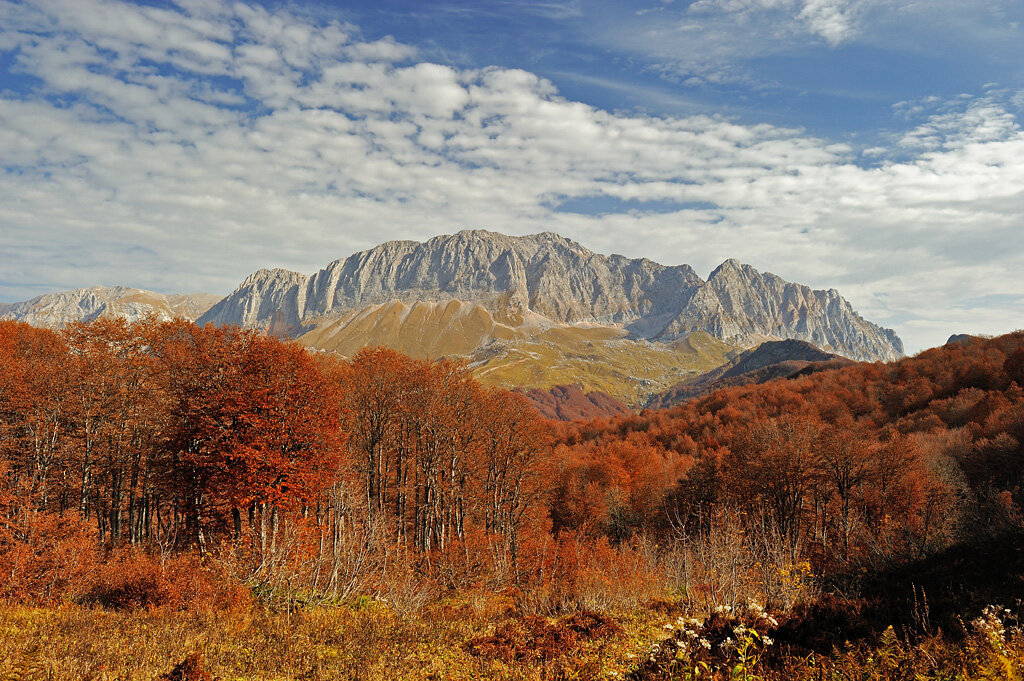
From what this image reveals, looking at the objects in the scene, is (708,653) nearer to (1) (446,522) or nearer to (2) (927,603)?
(2) (927,603)

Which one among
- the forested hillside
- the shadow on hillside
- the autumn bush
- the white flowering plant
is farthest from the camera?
the autumn bush

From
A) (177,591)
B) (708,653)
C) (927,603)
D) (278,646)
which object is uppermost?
(927,603)

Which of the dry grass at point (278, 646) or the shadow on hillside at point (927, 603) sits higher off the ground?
the shadow on hillside at point (927, 603)

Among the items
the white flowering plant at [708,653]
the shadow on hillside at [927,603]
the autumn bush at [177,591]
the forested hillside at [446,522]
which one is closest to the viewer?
the white flowering plant at [708,653]

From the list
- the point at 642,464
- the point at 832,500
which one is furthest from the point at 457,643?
the point at 642,464

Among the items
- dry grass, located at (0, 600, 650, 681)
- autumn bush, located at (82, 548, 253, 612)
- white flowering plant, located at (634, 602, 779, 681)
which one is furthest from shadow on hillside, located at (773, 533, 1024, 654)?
autumn bush, located at (82, 548, 253, 612)

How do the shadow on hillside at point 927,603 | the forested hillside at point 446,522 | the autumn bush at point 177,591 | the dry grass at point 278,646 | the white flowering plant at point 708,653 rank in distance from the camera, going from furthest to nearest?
1. the autumn bush at point 177,591
2. the forested hillside at point 446,522
3. the dry grass at point 278,646
4. the shadow on hillside at point 927,603
5. the white flowering plant at point 708,653

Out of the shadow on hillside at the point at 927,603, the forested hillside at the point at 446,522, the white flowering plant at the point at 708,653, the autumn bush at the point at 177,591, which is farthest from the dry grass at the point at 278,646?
the shadow on hillside at the point at 927,603

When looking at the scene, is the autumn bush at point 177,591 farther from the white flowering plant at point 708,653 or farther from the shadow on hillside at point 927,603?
the shadow on hillside at point 927,603

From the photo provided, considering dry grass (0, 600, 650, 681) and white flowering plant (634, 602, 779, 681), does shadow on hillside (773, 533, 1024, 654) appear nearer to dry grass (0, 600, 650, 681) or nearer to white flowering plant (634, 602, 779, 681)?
white flowering plant (634, 602, 779, 681)

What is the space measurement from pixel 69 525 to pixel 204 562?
9.22m

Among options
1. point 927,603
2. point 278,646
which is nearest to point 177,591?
point 278,646

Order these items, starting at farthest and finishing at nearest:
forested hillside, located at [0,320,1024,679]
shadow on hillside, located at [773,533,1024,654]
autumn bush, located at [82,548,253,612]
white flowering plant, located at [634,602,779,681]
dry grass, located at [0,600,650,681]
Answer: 1. autumn bush, located at [82,548,253,612]
2. forested hillside, located at [0,320,1024,679]
3. dry grass, located at [0,600,650,681]
4. shadow on hillside, located at [773,533,1024,654]
5. white flowering plant, located at [634,602,779,681]

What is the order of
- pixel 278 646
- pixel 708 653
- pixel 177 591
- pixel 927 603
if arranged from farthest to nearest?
pixel 177 591 < pixel 278 646 < pixel 927 603 < pixel 708 653
